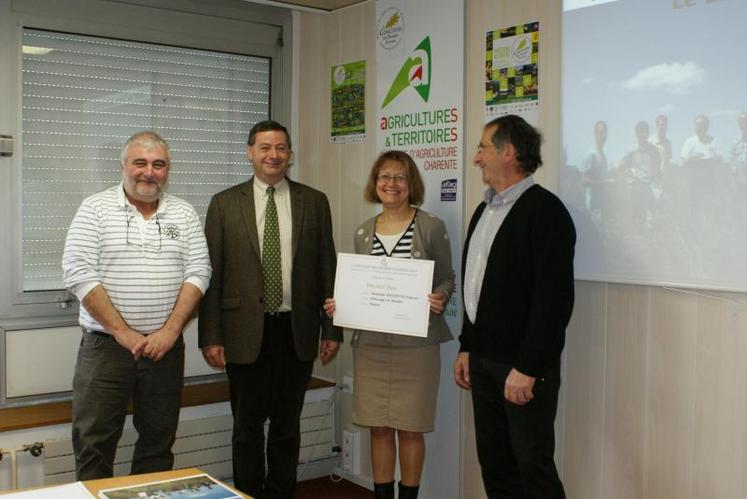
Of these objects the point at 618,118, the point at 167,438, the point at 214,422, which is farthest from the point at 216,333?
the point at 618,118

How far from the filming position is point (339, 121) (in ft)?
14.0

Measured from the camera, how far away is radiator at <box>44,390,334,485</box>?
3.40 meters

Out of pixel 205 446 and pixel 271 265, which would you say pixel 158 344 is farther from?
pixel 205 446

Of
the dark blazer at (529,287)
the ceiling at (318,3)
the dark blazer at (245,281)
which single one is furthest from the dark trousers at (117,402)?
the ceiling at (318,3)

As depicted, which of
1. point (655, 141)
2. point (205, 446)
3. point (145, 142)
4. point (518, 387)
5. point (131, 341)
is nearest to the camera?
point (518, 387)

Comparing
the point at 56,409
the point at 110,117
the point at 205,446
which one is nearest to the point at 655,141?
the point at 205,446

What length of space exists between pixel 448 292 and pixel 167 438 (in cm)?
125

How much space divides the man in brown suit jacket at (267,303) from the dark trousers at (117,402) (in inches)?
11.0

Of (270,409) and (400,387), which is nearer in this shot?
(400,387)

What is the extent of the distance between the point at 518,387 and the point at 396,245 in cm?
90

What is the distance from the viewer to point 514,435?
2672 mm

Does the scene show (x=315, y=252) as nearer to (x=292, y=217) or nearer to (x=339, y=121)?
(x=292, y=217)

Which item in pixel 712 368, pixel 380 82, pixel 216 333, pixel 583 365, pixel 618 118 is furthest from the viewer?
pixel 380 82

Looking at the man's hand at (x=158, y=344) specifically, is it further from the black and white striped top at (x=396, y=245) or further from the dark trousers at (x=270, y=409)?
the black and white striped top at (x=396, y=245)
